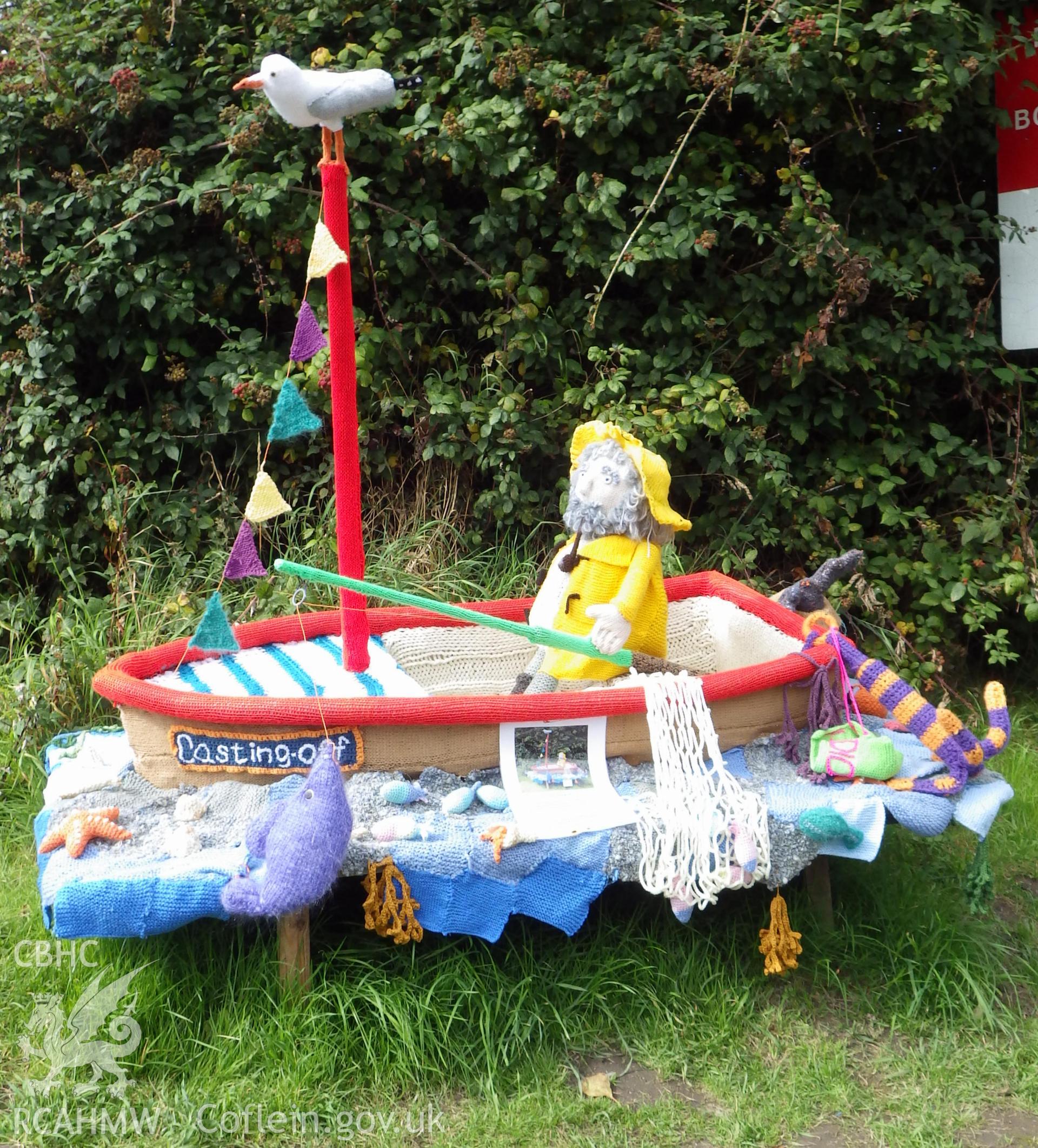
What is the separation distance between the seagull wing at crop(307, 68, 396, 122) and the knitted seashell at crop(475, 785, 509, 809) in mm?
1603

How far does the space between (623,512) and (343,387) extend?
79 cm

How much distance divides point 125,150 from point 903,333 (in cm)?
327

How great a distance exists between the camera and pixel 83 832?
2.55m

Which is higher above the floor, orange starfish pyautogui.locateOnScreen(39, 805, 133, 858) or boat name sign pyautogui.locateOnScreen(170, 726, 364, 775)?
boat name sign pyautogui.locateOnScreen(170, 726, 364, 775)

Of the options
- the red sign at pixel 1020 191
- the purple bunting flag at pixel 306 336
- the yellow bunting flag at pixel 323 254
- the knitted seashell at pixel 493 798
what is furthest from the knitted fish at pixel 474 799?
the red sign at pixel 1020 191

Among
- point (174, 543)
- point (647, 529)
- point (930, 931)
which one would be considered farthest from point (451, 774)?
point (174, 543)

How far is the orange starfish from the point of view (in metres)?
2.54

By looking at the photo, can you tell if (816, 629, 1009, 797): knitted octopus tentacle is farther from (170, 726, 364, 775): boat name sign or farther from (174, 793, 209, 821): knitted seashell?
(174, 793, 209, 821): knitted seashell

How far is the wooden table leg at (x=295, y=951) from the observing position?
8.43 ft

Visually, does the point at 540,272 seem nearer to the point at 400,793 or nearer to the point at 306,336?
the point at 306,336

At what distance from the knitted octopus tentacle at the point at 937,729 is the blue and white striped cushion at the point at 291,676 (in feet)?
3.66

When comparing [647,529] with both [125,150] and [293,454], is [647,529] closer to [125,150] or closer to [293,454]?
[293,454]

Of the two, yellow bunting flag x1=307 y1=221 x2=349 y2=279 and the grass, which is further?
yellow bunting flag x1=307 y1=221 x2=349 y2=279

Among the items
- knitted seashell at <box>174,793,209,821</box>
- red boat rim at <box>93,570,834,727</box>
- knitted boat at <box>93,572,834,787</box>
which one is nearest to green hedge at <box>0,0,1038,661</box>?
knitted boat at <box>93,572,834,787</box>
